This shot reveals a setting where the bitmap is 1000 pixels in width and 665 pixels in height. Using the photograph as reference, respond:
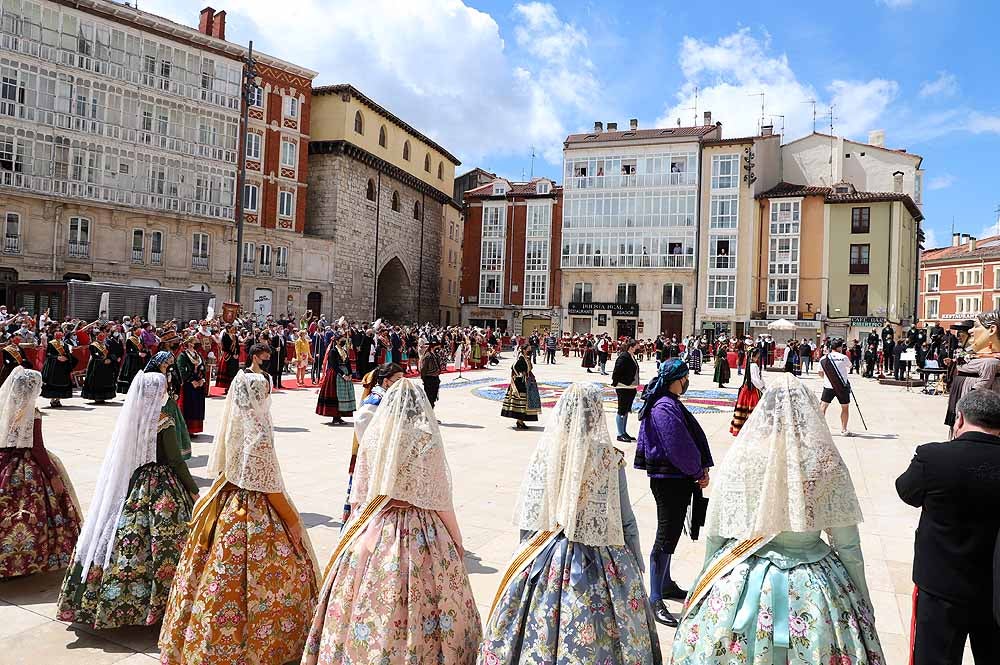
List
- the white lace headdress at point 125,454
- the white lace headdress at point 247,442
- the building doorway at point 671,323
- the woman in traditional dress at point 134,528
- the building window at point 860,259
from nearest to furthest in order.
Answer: the white lace headdress at point 247,442 < the woman in traditional dress at point 134,528 < the white lace headdress at point 125,454 < the building window at point 860,259 < the building doorway at point 671,323

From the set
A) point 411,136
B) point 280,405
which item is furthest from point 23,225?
point 411,136

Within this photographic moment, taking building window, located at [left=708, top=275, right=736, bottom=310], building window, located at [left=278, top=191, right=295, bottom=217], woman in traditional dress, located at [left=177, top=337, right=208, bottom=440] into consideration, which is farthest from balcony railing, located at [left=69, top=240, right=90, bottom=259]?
building window, located at [left=708, top=275, right=736, bottom=310]

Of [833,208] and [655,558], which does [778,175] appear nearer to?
[833,208]

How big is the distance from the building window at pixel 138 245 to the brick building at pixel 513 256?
2594cm

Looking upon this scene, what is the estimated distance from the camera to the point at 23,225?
28625 mm

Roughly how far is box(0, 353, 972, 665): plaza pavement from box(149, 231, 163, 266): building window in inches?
795

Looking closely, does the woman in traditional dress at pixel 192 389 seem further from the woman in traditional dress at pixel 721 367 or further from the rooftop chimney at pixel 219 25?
the rooftop chimney at pixel 219 25

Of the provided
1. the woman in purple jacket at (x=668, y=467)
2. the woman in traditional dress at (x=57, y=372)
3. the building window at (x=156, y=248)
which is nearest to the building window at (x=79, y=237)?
the building window at (x=156, y=248)

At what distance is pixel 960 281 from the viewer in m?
59.2

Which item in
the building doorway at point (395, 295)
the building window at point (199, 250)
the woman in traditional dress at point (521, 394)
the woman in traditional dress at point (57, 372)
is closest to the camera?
the woman in traditional dress at point (521, 394)

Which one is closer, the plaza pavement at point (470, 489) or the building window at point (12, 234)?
the plaza pavement at point (470, 489)

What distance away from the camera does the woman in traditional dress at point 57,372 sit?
511 inches

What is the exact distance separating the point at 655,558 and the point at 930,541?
6.16 feet

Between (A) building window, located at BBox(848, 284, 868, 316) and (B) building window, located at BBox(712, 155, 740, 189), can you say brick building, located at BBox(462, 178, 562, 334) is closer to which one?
(B) building window, located at BBox(712, 155, 740, 189)
